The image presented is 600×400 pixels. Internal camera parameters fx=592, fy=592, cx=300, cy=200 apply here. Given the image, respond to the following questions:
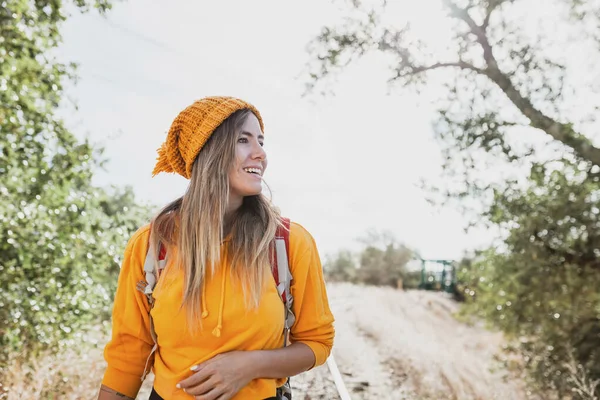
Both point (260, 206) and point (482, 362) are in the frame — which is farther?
point (482, 362)

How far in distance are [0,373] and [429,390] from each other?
533cm

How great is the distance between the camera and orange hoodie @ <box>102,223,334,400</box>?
217 cm

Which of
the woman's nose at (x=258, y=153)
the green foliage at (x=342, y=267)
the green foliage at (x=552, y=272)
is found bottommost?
the green foliage at (x=342, y=267)

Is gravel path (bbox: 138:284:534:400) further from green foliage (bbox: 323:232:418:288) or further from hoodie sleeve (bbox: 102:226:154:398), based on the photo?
green foliage (bbox: 323:232:418:288)

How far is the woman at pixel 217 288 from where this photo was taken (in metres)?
2.16

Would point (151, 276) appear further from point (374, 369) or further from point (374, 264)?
point (374, 264)

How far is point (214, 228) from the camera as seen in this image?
2.34 m

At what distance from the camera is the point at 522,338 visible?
540 inches

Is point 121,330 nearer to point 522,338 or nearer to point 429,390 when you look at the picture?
point 429,390

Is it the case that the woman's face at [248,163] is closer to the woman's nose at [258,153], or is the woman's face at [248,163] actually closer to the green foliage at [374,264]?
the woman's nose at [258,153]

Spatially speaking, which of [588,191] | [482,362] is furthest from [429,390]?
[482,362]

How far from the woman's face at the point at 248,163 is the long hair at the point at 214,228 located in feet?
0.07

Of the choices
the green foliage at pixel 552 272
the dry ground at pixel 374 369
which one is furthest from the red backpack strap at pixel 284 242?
the green foliage at pixel 552 272

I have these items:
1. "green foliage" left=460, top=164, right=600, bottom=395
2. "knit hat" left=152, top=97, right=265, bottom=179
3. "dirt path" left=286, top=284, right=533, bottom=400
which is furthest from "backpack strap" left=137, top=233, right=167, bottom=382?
"green foliage" left=460, top=164, right=600, bottom=395
